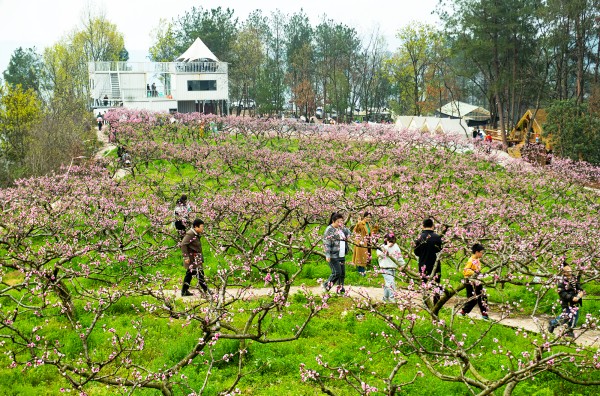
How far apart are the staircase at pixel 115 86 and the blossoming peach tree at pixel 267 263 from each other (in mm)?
34774

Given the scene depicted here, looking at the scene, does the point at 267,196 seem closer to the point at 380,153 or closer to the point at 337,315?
the point at 337,315

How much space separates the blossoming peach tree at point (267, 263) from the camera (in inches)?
320

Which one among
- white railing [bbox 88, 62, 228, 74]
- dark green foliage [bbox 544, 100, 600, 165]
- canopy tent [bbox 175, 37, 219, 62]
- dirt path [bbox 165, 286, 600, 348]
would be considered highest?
canopy tent [bbox 175, 37, 219, 62]

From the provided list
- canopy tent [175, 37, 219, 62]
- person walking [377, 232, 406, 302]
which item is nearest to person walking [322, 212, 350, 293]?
person walking [377, 232, 406, 302]

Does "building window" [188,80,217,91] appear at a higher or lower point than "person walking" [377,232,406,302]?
higher

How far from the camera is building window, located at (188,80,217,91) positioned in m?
68.4

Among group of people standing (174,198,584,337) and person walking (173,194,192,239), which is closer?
group of people standing (174,198,584,337)

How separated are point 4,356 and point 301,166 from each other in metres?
17.2

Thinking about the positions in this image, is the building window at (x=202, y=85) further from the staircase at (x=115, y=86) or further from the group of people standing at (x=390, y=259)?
the group of people standing at (x=390, y=259)

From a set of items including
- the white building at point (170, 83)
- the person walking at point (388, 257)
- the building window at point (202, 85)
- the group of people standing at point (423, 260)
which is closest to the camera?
the group of people standing at point (423, 260)

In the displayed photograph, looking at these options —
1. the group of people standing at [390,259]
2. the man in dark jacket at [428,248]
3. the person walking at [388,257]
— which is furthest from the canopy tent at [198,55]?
the man in dark jacket at [428,248]

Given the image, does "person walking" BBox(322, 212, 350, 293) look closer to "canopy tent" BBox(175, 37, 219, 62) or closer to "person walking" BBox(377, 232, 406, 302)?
"person walking" BBox(377, 232, 406, 302)

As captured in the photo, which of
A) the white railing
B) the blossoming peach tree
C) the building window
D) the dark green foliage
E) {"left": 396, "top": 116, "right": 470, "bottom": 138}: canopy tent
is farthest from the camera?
the building window

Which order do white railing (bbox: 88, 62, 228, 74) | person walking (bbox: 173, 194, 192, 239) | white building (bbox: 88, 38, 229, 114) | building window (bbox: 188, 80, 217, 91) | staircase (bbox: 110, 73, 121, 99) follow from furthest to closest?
1. building window (bbox: 188, 80, 217, 91)
2. staircase (bbox: 110, 73, 121, 99)
3. white building (bbox: 88, 38, 229, 114)
4. white railing (bbox: 88, 62, 228, 74)
5. person walking (bbox: 173, 194, 192, 239)
